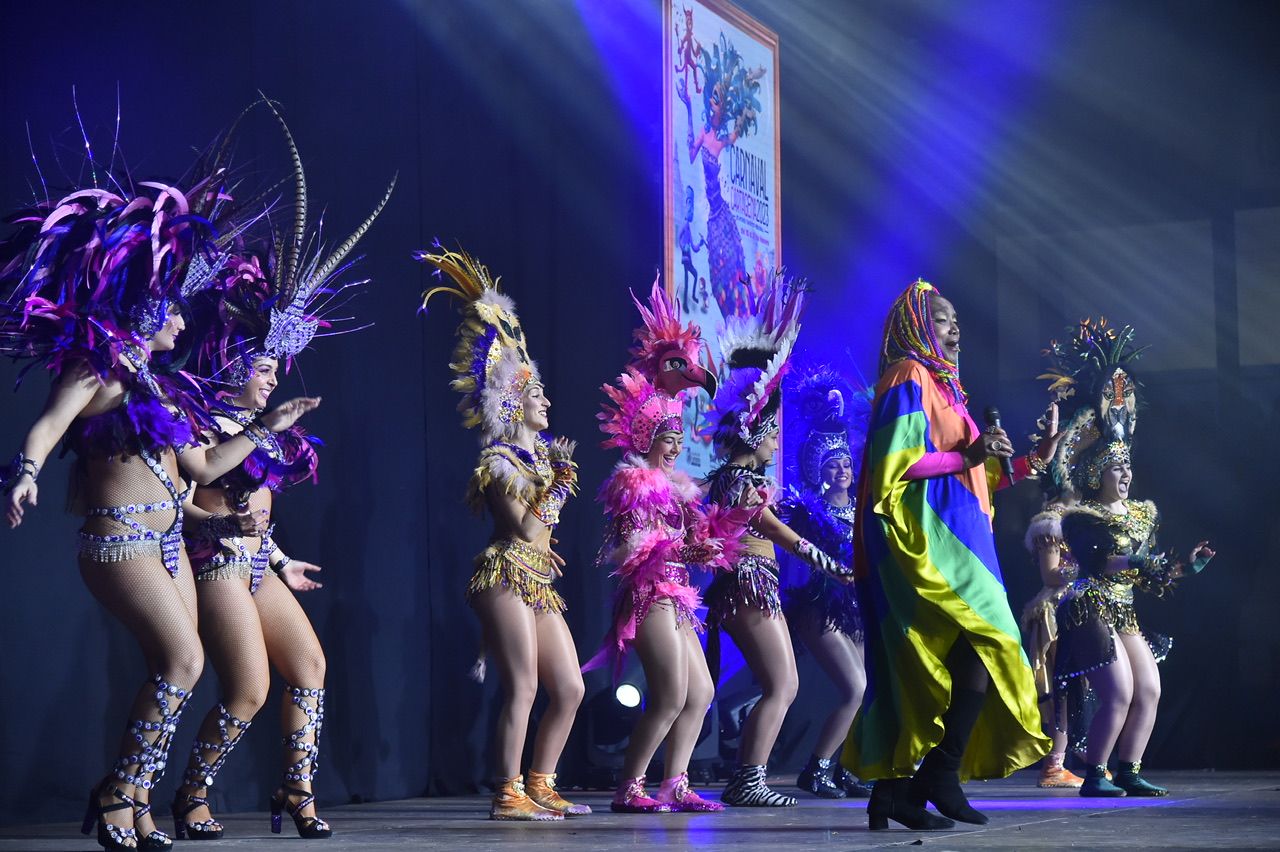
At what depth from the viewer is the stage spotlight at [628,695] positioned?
8344mm

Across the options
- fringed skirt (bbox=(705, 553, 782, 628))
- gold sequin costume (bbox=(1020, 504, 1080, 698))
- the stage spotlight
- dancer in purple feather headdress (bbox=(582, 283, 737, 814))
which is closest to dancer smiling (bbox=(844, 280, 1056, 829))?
dancer in purple feather headdress (bbox=(582, 283, 737, 814))

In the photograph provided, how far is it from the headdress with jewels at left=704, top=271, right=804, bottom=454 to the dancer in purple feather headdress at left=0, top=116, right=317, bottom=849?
2.81 metres

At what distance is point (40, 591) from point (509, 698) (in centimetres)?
177

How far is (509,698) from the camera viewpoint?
6.45 metres

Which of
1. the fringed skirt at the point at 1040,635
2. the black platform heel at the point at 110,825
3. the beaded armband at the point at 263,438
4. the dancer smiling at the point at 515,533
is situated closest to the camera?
the black platform heel at the point at 110,825

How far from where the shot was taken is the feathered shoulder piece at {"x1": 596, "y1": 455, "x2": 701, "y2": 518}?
670 centimetres

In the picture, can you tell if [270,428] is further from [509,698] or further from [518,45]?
[518,45]

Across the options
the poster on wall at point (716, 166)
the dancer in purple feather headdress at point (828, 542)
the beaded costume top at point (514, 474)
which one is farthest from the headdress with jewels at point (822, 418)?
the beaded costume top at point (514, 474)

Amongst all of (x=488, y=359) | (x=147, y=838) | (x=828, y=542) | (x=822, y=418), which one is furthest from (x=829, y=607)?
(x=147, y=838)

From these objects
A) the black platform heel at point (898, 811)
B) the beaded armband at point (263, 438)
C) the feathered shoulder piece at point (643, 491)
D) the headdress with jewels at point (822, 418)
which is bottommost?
the black platform heel at point (898, 811)

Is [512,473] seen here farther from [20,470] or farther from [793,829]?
[20,470]

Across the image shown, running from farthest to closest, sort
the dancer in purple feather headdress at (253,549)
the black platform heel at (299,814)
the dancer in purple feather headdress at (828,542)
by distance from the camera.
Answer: the dancer in purple feather headdress at (828,542) < the black platform heel at (299,814) < the dancer in purple feather headdress at (253,549)

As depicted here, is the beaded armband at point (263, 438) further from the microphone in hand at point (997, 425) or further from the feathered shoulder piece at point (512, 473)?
the microphone in hand at point (997, 425)

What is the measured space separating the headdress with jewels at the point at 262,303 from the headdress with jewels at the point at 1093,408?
147 inches
